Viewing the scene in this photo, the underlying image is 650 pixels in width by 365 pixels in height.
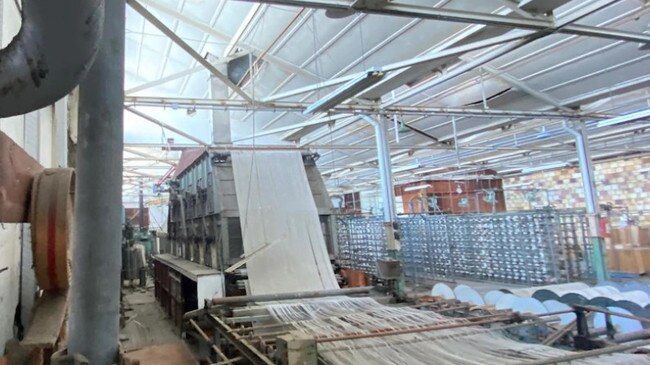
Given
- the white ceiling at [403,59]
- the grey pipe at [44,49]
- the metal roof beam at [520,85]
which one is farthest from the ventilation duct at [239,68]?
the grey pipe at [44,49]

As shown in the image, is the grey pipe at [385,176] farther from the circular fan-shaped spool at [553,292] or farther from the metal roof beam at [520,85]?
the circular fan-shaped spool at [553,292]

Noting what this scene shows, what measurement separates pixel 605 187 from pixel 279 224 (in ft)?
51.2

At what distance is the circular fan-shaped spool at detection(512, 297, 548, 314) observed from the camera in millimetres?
4422

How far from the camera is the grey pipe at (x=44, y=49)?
→ 37.8 inches

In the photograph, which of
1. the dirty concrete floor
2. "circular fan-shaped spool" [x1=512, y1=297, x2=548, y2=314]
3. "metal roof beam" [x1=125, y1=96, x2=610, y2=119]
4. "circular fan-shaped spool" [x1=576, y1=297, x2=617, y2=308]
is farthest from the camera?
the dirty concrete floor

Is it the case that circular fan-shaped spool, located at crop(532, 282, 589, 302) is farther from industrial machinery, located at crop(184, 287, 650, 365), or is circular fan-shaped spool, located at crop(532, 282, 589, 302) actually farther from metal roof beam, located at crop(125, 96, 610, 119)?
metal roof beam, located at crop(125, 96, 610, 119)

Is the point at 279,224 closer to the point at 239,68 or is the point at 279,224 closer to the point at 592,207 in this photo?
the point at 239,68

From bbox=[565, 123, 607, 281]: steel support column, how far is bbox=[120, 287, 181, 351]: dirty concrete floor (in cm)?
772

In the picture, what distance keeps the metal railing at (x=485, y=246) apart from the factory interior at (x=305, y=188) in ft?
0.15

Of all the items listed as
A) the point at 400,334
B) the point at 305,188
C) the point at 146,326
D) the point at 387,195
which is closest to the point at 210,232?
the point at 305,188

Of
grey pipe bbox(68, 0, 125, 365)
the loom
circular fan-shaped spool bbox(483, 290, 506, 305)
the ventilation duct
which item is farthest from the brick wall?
grey pipe bbox(68, 0, 125, 365)

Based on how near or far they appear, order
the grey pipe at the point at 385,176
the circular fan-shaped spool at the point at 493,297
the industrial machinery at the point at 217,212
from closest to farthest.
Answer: the industrial machinery at the point at 217,212, the circular fan-shaped spool at the point at 493,297, the grey pipe at the point at 385,176

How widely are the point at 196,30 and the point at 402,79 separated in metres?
4.22

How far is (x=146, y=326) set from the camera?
6.95 meters
